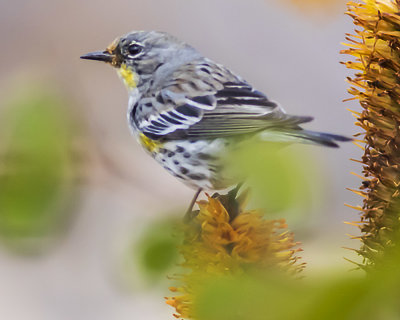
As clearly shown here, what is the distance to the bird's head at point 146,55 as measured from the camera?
1746 millimetres

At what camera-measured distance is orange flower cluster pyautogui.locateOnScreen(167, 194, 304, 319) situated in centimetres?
59

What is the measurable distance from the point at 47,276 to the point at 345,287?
2.51 metres

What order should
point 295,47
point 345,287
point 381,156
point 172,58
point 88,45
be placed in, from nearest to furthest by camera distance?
point 345,287
point 381,156
point 172,58
point 88,45
point 295,47

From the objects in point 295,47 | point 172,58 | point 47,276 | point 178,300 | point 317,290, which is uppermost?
point 295,47

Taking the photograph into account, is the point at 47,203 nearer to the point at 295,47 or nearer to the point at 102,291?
the point at 102,291

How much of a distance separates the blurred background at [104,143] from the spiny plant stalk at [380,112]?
46 mm

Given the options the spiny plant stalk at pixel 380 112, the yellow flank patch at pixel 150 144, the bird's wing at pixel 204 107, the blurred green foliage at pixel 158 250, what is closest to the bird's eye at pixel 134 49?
the bird's wing at pixel 204 107

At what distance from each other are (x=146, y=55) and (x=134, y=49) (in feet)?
0.15

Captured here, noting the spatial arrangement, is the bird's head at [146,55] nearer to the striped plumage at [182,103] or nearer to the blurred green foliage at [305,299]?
the striped plumage at [182,103]

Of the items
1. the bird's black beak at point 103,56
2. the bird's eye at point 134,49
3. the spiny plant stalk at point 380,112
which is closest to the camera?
the spiny plant stalk at point 380,112

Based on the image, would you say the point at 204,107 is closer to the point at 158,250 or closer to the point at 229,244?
the point at 229,244

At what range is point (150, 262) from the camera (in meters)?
0.54

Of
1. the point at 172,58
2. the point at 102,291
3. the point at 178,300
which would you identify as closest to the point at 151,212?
the point at 178,300

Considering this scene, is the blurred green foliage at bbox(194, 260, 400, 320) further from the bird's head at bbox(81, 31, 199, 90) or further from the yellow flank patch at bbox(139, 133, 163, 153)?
the bird's head at bbox(81, 31, 199, 90)
